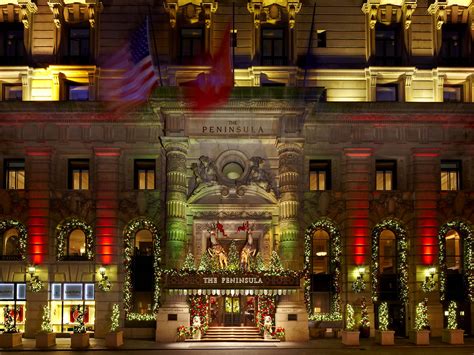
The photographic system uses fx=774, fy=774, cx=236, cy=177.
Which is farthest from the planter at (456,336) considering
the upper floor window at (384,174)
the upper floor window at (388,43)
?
the upper floor window at (388,43)

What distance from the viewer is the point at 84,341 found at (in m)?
43.5

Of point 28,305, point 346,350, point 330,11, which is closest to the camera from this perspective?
point 346,350

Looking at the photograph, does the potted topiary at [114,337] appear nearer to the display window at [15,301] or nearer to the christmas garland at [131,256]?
the christmas garland at [131,256]

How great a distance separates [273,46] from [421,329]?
833 inches

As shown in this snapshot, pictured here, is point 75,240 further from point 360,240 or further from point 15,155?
point 360,240

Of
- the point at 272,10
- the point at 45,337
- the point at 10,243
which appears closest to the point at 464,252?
the point at 272,10

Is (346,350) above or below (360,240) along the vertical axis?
below

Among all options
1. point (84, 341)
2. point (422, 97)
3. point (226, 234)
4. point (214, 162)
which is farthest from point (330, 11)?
point (84, 341)

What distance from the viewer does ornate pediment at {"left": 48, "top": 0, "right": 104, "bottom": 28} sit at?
52375 mm

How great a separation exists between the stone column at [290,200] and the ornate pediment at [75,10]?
15.7 meters

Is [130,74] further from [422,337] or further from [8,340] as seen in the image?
[422,337]

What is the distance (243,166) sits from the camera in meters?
51.8

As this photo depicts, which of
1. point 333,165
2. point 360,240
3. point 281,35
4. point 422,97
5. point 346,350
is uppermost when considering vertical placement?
point 281,35

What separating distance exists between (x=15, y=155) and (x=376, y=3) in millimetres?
26407
